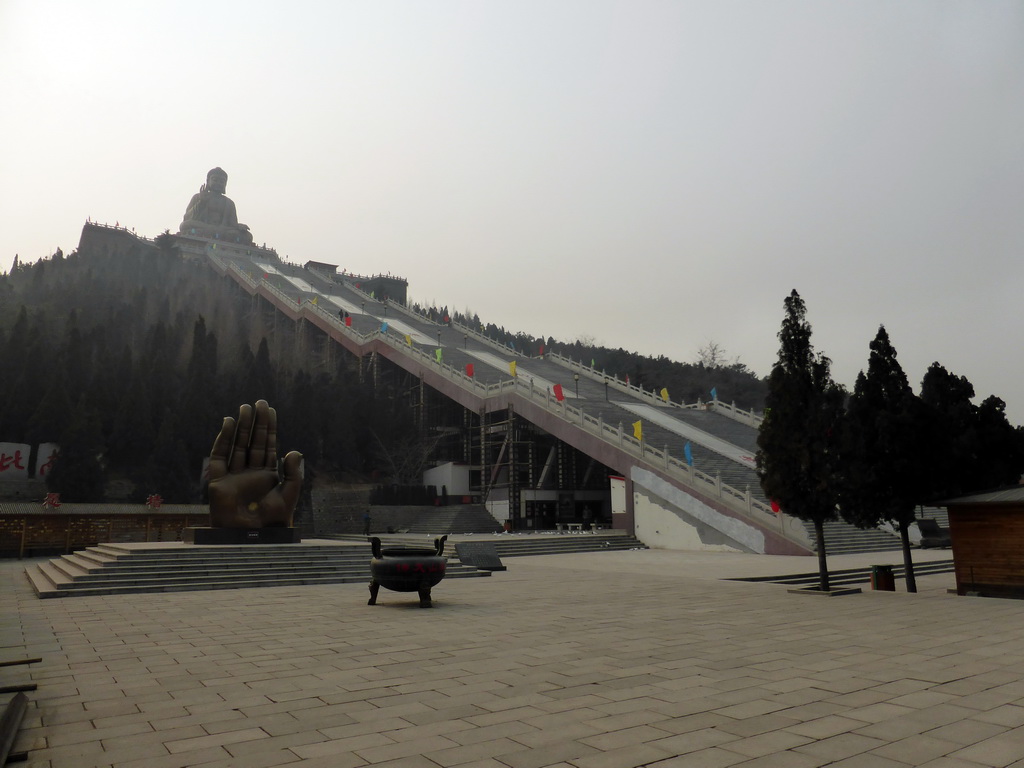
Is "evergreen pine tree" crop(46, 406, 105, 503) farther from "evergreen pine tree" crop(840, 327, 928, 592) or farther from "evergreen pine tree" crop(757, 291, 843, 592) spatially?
"evergreen pine tree" crop(840, 327, 928, 592)

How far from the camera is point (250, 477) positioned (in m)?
17.3

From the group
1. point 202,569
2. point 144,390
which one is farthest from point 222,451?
point 144,390

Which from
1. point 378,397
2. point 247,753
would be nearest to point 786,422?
point 247,753

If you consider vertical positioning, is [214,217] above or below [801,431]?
above

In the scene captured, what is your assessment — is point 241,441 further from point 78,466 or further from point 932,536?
point 932,536

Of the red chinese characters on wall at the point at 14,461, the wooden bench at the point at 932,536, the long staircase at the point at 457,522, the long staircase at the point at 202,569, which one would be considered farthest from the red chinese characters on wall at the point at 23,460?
the wooden bench at the point at 932,536

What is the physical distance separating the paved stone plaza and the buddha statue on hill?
8419cm

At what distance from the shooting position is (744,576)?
47.9 feet

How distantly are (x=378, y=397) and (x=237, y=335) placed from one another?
15722 millimetres

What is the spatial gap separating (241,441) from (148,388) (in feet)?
65.3

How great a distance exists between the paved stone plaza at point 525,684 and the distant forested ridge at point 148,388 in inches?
893

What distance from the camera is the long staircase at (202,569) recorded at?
502 inches

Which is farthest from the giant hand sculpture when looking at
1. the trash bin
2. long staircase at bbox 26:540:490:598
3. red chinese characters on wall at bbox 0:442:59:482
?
red chinese characters on wall at bbox 0:442:59:482

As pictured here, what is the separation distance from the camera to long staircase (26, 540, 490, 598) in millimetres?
12742
